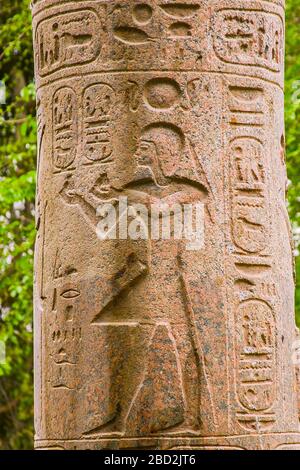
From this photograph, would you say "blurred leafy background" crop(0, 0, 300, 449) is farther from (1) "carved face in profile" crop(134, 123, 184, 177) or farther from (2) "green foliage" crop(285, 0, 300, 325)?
(1) "carved face in profile" crop(134, 123, 184, 177)

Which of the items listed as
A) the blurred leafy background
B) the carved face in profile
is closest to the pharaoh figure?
the carved face in profile

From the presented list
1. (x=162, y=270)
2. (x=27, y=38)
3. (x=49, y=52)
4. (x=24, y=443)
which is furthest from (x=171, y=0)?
(x=24, y=443)

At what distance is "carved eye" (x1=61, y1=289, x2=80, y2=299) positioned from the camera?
7.26 metres

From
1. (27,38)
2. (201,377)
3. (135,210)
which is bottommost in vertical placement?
(201,377)

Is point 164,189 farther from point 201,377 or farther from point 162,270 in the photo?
point 201,377

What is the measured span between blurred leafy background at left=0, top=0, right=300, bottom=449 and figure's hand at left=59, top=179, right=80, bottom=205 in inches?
227

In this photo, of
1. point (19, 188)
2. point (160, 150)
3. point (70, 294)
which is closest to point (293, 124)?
point (19, 188)

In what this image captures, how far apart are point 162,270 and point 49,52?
60.8 inches

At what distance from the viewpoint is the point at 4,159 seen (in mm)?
14641

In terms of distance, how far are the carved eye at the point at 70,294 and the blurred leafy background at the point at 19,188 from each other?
5.92m

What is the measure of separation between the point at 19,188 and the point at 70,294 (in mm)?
6023

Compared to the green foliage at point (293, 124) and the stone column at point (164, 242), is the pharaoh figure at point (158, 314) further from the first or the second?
the green foliage at point (293, 124)

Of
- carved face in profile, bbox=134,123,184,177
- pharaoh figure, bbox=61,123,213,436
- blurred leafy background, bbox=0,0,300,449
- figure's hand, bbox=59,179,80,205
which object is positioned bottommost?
pharaoh figure, bbox=61,123,213,436

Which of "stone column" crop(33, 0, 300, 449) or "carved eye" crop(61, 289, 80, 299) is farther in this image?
"carved eye" crop(61, 289, 80, 299)
